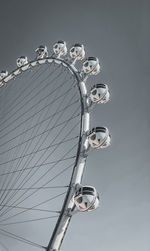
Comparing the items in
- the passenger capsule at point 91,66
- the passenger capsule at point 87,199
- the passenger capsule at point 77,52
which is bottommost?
the passenger capsule at point 87,199

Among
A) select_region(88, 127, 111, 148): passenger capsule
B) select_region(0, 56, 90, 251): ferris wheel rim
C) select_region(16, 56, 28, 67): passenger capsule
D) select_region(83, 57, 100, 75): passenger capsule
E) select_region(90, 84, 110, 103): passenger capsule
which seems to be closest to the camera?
select_region(0, 56, 90, 251): ferris wheel rim

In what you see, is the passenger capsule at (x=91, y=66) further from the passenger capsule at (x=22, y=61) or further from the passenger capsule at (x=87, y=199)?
the passenger capsule at (x=22, y=61)

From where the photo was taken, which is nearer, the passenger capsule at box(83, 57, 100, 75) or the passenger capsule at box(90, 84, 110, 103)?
the passenger capsule at box(90, 84, 110, 103)

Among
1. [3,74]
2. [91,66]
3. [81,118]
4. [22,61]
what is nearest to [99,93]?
[81,118]

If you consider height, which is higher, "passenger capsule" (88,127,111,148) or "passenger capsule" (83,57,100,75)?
"passenger capsule" (83,57,100,75)

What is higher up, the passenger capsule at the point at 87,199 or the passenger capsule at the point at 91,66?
the passenger capsule at the point at 91,66

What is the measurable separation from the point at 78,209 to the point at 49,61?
4.92 m

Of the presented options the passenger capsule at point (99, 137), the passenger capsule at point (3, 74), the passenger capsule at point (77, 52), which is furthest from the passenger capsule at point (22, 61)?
the passenger capsule at point (99, 137)

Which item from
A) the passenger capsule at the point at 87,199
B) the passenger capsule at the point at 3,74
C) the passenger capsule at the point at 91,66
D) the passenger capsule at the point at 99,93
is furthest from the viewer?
the passenger capsule at the point at 3,74

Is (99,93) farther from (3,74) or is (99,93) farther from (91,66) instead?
(3,74)

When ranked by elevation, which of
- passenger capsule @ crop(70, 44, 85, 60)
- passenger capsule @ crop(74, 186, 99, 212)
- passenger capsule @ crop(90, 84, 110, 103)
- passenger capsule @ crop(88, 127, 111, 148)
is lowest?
passenger capsule @ crop(74, 186, 99, 212)

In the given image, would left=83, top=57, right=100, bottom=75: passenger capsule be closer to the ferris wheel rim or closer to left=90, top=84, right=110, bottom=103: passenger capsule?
the ferris wheel rim

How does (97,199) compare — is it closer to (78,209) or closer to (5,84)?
(78,209)

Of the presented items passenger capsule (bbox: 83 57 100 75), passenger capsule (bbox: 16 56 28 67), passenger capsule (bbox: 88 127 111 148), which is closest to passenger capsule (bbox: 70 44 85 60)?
passenger capsule (bbox: 83 57 100 75)
